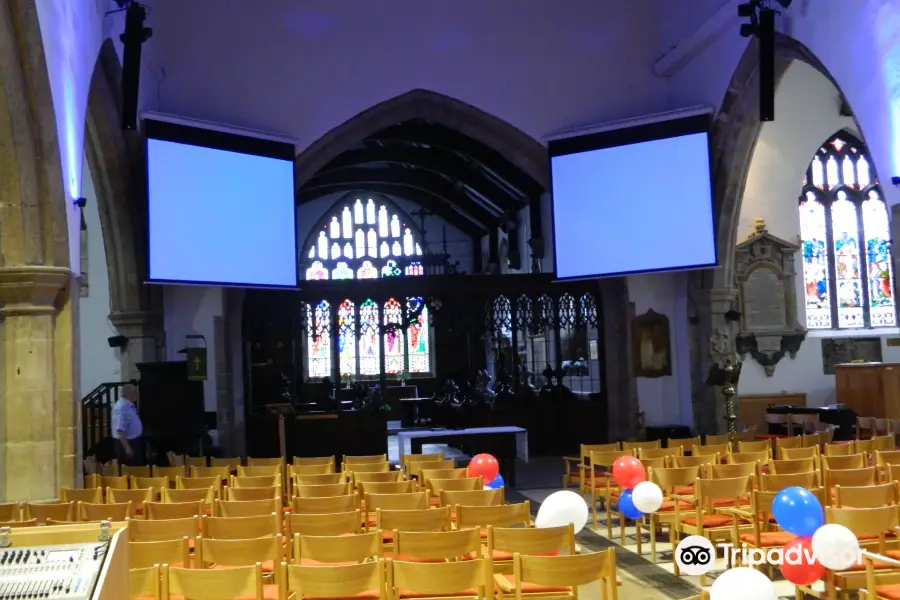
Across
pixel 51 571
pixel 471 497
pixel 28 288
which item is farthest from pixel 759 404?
pixel 51 571

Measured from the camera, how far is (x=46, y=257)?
25.5 ft

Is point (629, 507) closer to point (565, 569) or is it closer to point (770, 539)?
point (770, 539)

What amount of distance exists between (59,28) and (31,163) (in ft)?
3.99

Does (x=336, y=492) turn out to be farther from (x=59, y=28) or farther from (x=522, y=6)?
(x=522, y=6)

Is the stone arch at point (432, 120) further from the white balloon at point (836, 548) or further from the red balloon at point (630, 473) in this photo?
the white balloon at point (836, 548)

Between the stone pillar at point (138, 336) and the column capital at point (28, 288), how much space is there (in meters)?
4.44

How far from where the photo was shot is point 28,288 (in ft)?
25.1

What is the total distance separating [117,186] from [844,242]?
12.3 metres

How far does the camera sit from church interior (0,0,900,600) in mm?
5738

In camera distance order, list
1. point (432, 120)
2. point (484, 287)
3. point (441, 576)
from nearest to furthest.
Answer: point (441, 576), point (432, 120), point (484, 287)

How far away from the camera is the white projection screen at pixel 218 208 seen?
11266mm

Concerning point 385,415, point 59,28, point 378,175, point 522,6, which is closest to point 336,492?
point 59,28

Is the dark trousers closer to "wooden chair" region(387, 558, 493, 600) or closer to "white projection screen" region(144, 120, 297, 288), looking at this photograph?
"white projection screen" region(144, 120, 297, 288)

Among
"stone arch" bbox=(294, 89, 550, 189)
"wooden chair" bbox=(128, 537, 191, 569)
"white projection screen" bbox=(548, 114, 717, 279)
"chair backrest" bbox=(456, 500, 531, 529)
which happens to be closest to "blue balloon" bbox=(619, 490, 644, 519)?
"chair backrest" bbox=(456, 500, 531, 529)
